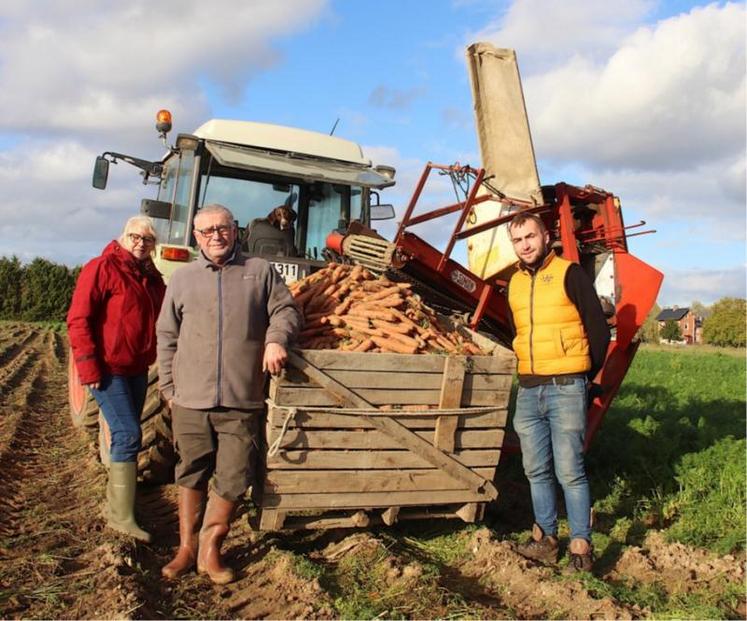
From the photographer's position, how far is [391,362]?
12.1ft

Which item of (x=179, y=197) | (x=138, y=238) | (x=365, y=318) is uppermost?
(x=179, y=197)

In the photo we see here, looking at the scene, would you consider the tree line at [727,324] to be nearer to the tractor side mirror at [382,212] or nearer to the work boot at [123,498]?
the tractor side mirror at [382,212]

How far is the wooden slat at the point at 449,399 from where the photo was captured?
148 inches

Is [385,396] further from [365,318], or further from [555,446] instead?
[555,446]

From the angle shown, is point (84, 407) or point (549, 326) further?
point (84, 407)

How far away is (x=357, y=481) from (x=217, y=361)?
1.01 metres

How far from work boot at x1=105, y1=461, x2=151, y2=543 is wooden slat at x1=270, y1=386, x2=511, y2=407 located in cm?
120

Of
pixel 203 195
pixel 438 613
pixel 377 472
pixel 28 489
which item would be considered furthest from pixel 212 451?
pixel 203 195

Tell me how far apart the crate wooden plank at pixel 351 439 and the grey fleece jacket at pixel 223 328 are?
0.81ft

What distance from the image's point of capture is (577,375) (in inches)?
152

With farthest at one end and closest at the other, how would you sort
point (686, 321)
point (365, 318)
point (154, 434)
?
point (686, 321) → point (154, 434) → point (365, 318)

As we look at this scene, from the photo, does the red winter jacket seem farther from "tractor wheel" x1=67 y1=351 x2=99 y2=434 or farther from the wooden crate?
"tractor wheel" x1=67 y1=351 x2=99 y2=434

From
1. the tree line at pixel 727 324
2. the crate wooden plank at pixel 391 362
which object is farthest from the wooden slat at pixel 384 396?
the tree line at pixel 727 324

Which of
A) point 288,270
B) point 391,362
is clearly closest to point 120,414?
point 391,362
